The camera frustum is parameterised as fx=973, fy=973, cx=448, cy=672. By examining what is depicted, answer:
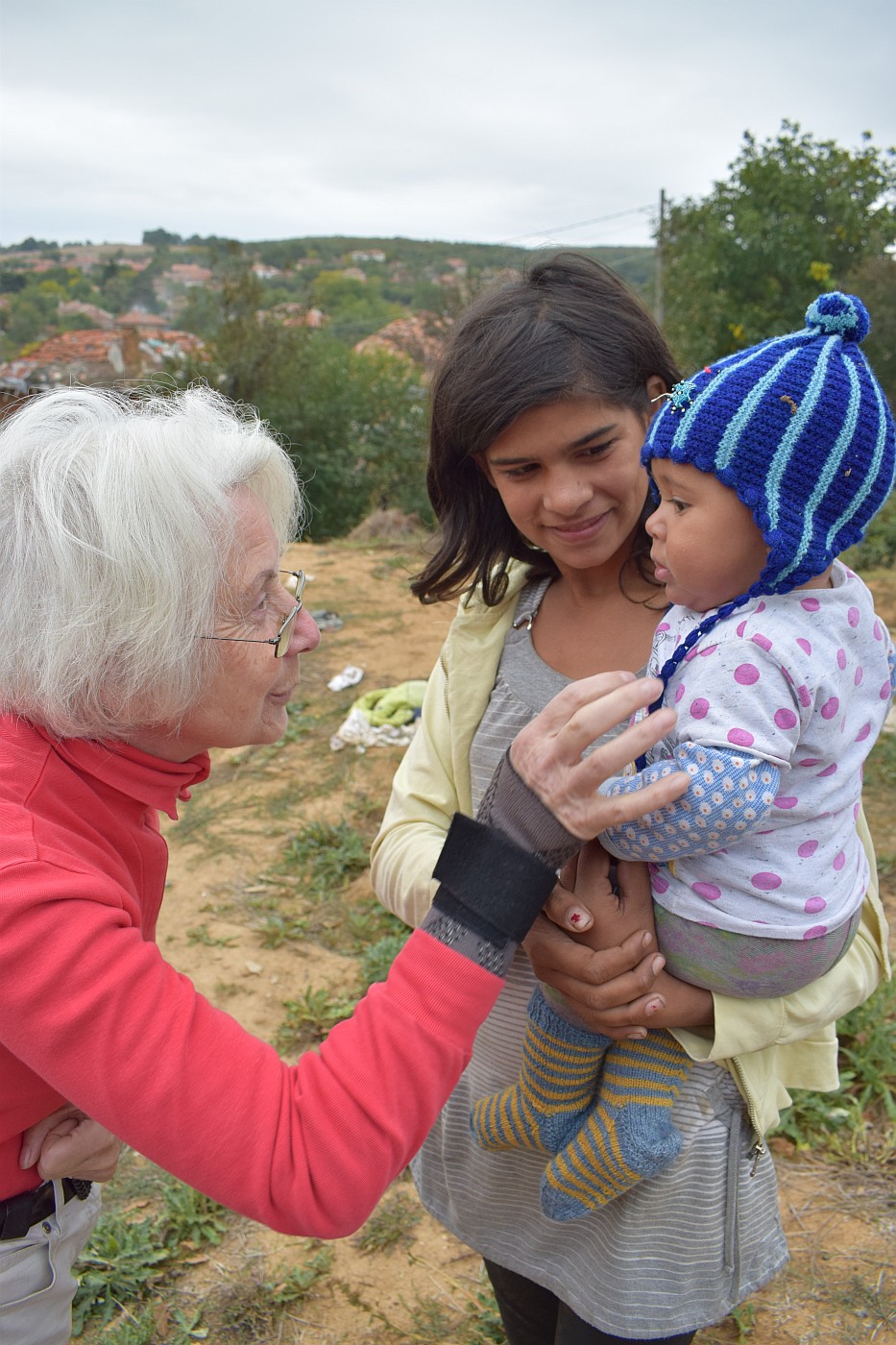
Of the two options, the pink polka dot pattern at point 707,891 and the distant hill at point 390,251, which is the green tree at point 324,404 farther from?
the distant hill at point 390,251

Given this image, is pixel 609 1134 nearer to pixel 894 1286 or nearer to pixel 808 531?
pixel 808 531

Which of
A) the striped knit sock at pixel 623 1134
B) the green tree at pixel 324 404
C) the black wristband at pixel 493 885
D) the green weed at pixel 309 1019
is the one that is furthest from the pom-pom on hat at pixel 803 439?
the green tree at pixel 324 404

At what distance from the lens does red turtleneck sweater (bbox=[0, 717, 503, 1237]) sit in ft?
3.63

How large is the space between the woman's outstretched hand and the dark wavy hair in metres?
0.67

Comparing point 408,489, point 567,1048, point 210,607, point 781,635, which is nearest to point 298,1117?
point 567,1048

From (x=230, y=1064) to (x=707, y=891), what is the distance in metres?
0.68

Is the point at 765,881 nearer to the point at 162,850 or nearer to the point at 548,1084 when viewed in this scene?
the point at 548,1084

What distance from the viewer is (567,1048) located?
4.89 ft

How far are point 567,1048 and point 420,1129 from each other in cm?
34

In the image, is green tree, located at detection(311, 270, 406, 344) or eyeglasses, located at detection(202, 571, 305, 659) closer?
eyeglasses, located at detection(202, 571, 305, 659)

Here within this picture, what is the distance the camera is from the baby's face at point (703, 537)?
52.6 inches

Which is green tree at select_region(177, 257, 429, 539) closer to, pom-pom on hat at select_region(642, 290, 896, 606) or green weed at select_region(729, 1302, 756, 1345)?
green weed at select_region(729, 1302, 756, 1345)

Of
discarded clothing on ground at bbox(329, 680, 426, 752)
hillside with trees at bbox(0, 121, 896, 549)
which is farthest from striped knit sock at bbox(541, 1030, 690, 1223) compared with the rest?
hillside with trees at bbox(0, 121, 896, 549)

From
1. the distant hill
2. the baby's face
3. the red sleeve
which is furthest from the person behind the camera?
the distant hill
